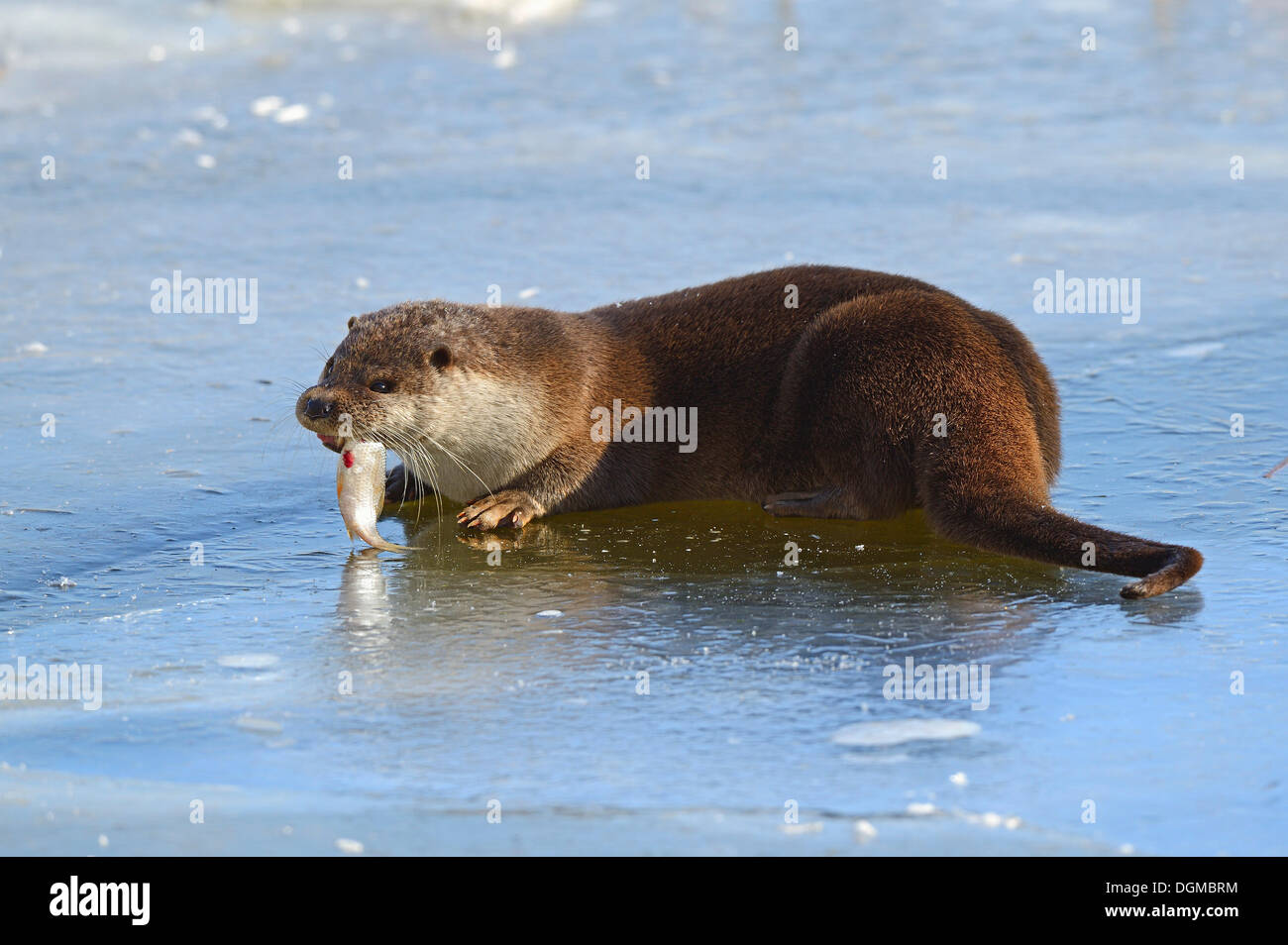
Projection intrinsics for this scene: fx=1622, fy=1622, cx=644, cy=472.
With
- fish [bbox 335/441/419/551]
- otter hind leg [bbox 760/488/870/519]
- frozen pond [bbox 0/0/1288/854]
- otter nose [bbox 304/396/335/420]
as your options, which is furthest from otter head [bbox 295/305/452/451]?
otter hind leg [bbox 760/488/870/519]

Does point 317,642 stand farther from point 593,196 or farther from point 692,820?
point 593,196

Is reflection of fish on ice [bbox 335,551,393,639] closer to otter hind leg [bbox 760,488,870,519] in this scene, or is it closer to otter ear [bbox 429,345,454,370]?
otter ear [bbox 429,345,454,370]

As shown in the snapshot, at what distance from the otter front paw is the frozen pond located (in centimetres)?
7

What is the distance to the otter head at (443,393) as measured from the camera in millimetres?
3879

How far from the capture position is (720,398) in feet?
13.6

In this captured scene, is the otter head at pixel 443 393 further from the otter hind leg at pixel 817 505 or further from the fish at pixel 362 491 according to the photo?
the otter hind leg at pixel 817 505

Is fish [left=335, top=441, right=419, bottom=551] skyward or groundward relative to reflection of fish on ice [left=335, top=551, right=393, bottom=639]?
skyward

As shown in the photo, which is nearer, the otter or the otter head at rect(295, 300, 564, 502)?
the otter

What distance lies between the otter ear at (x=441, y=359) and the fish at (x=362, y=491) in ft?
1.14

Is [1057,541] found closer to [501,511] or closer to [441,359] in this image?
[501,511]

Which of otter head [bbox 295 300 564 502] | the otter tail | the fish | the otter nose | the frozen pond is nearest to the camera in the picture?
the frozen pond

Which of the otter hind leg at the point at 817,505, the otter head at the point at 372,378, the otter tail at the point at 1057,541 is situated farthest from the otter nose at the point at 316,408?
the otter tail at the point at 1057,541

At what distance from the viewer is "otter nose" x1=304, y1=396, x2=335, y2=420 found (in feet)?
12.3
